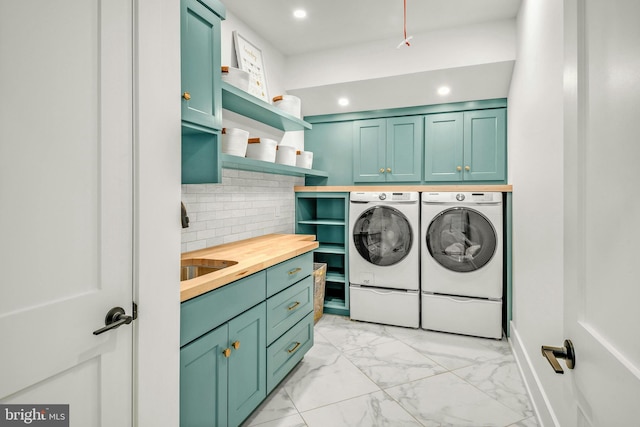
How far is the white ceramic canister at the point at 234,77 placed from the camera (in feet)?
6.49

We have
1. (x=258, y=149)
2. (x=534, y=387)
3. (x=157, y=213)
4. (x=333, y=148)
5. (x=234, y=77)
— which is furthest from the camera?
(x=333, y=148)

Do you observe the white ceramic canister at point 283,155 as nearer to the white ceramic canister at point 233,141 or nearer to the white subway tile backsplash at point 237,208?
the white subway tile backsplash at point 237,208

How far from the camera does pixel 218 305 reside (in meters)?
1.43

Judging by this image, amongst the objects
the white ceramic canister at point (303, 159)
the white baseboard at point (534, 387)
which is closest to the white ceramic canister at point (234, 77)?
the white ceramic canister at point (303, 159)

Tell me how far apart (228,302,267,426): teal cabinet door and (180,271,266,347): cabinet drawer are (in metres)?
0.06

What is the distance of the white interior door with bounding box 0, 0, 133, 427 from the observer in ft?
2.36

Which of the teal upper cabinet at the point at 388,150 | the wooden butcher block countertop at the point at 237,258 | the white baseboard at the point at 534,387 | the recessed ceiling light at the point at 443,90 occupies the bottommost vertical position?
the white baseboard at the point at 534,387

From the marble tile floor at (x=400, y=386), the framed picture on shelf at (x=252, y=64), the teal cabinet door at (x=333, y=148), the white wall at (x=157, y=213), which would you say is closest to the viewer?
the white wall at (x=157, y=213)

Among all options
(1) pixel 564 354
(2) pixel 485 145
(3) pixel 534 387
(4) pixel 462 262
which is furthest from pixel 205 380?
(2) pixel 485 145

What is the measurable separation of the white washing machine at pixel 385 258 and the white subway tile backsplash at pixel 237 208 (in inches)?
28.4

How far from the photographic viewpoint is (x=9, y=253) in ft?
2.35

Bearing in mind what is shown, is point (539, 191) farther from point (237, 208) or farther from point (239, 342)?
point (237, 208)

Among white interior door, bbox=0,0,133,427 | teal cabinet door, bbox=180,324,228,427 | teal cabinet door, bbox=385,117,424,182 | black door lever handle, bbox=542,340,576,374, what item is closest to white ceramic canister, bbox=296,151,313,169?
teal cabinet door, bbox=385,117,424,182

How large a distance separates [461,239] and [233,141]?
2146 millimetres
